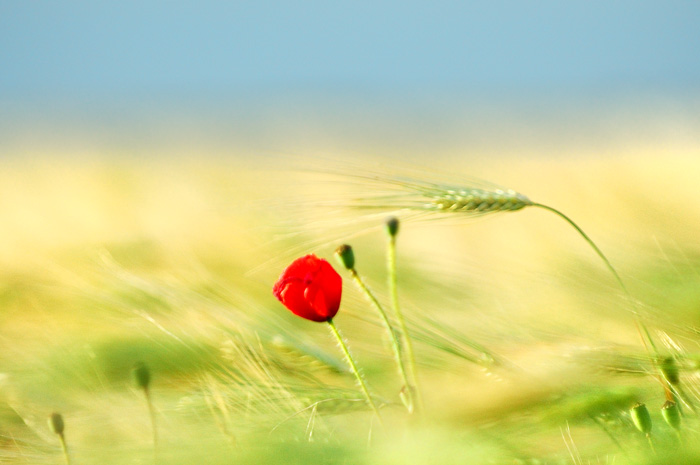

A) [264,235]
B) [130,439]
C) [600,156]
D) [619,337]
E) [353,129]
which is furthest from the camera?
[353,129]

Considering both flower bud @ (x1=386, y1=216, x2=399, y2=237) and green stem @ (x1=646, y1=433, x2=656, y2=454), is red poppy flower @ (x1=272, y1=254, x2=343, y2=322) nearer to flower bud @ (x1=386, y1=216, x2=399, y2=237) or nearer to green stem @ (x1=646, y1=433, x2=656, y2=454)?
flower bud @ (x1=386, y1=216, x2=399, y2=237)

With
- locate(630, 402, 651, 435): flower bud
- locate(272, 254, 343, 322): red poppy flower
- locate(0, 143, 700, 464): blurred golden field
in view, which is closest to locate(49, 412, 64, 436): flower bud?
locate(0, 143, 700, 464): blurred golden field

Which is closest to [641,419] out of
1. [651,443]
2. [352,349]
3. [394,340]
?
[651,443]

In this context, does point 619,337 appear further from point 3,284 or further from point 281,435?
point 3,284

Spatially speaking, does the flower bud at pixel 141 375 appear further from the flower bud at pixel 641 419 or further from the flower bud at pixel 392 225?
the flower bud at pixel 641 419

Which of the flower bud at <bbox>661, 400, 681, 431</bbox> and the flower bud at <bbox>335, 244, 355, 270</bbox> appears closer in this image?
the flower bud at <bbox>661, 400, 681, 431</bbox>

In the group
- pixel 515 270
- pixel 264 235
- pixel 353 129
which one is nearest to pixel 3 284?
pixel 264 235
